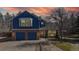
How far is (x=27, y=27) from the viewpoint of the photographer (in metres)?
2.29

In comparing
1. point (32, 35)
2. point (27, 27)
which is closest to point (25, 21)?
point (27, 27)

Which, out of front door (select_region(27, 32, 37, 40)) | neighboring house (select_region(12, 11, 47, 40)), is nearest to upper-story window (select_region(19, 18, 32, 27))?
neighboring house (select_region(12, 11, 47, 40))

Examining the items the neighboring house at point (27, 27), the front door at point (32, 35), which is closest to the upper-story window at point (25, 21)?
the neighboring house at point (27, 27)

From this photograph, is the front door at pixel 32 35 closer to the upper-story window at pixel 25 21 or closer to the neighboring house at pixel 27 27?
the neighboring house at pixel 27 27

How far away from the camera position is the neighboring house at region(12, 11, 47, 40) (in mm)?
2277

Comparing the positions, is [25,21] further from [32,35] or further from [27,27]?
[32,35]

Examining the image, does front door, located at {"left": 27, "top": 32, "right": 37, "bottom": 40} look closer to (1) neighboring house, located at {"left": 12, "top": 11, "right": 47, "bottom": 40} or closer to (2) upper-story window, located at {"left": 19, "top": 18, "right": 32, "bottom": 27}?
(1) neighboring house, located at {"left": 12, "top": 11, "right": 47, "bottom": 40}

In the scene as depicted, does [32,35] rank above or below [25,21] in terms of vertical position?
below

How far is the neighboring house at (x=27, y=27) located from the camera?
2.28m

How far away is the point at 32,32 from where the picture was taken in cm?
228

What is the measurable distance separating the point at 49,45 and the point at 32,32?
23cm

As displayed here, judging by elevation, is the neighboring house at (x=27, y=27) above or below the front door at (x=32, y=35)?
above
